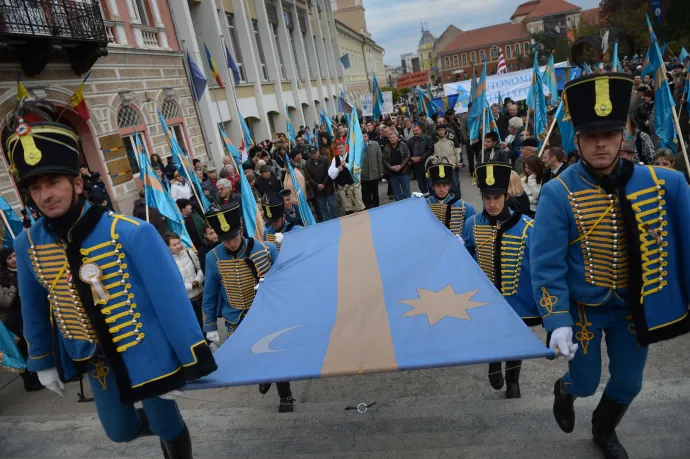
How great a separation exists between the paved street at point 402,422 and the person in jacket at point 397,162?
6297mm

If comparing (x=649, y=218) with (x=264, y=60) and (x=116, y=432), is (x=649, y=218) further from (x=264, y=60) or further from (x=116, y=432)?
(x=264, y=60)

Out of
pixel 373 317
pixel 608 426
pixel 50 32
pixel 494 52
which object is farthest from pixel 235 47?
pixel 494 52

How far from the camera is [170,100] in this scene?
16.7 metres

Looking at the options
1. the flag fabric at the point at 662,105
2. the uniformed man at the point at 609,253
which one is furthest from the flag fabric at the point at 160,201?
the flag fabric at the point at 662,105

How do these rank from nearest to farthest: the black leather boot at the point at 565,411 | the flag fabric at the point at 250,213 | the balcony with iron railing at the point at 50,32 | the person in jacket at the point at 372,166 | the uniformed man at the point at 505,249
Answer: the black leather boot at the point at 565,411 → the uniformed man at the point at 505,249 → the flag fabric at the point at 250,213 → the balcony with iron railing at the point at 50,32 → the person in jacket at the point at 372,166

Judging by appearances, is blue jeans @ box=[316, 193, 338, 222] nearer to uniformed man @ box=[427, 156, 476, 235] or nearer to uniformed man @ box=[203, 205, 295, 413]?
uniformed man @ box=[427, 156, 476, 235]

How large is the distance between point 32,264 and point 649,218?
341 centimetres

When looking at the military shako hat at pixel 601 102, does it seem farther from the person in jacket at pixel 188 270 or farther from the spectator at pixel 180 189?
the spectator at pixel 180 189

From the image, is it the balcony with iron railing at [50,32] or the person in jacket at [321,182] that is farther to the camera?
the person in jacket at [321,182]

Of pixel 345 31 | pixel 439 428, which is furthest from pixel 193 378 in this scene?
pixel 345 31

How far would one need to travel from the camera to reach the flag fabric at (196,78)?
54.2 ft

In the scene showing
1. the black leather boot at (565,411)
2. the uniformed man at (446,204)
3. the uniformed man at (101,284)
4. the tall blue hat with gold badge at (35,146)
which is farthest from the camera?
the uniformed man at (446,204)

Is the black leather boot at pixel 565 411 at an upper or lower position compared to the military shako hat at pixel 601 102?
lower

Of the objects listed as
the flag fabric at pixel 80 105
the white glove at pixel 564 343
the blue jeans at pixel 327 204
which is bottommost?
the blue jeans at pixel 327 204
